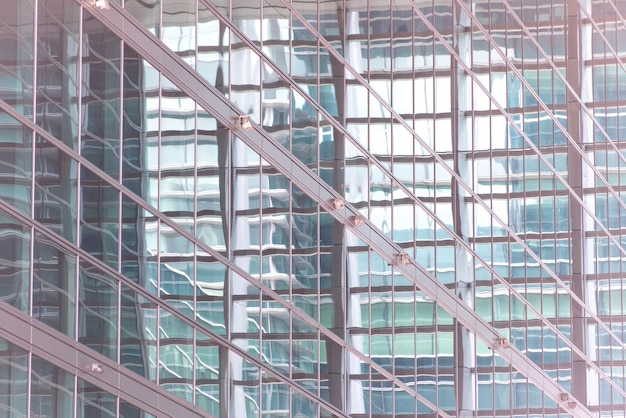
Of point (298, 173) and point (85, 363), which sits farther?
point (298, 173)

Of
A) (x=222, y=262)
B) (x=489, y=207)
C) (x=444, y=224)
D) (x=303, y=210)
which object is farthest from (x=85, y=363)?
(x=489, y=207)

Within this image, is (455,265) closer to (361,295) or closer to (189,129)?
(361,295)

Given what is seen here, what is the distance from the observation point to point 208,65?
1144 inches

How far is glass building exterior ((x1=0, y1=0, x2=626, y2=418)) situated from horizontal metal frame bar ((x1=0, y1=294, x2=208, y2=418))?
0.04m

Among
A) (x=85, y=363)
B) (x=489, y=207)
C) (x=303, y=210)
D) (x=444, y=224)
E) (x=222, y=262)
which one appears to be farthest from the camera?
(x=489, y=207)

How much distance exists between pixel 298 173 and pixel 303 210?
0.93 m

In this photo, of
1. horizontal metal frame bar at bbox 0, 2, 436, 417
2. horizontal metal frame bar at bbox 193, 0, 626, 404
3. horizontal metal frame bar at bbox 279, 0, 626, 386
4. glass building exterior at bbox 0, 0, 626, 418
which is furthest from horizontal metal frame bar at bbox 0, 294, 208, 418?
horizontal metal frame bar at bbox 279, 0, 626, 386

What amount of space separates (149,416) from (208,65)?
773 centimetres

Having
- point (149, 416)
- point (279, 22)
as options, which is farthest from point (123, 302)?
point (279, 22)

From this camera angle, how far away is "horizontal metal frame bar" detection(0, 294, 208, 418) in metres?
22.1

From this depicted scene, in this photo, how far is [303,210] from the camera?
32906 millimetres

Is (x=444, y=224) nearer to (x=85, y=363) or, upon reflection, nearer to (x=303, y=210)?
(x=303, y=210)

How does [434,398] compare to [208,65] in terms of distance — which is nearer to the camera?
[208,65]

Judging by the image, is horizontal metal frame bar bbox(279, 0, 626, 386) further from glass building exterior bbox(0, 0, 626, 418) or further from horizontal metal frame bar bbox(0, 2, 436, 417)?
horizontal metal frame bar bbox(0, 2, 436, 417)
